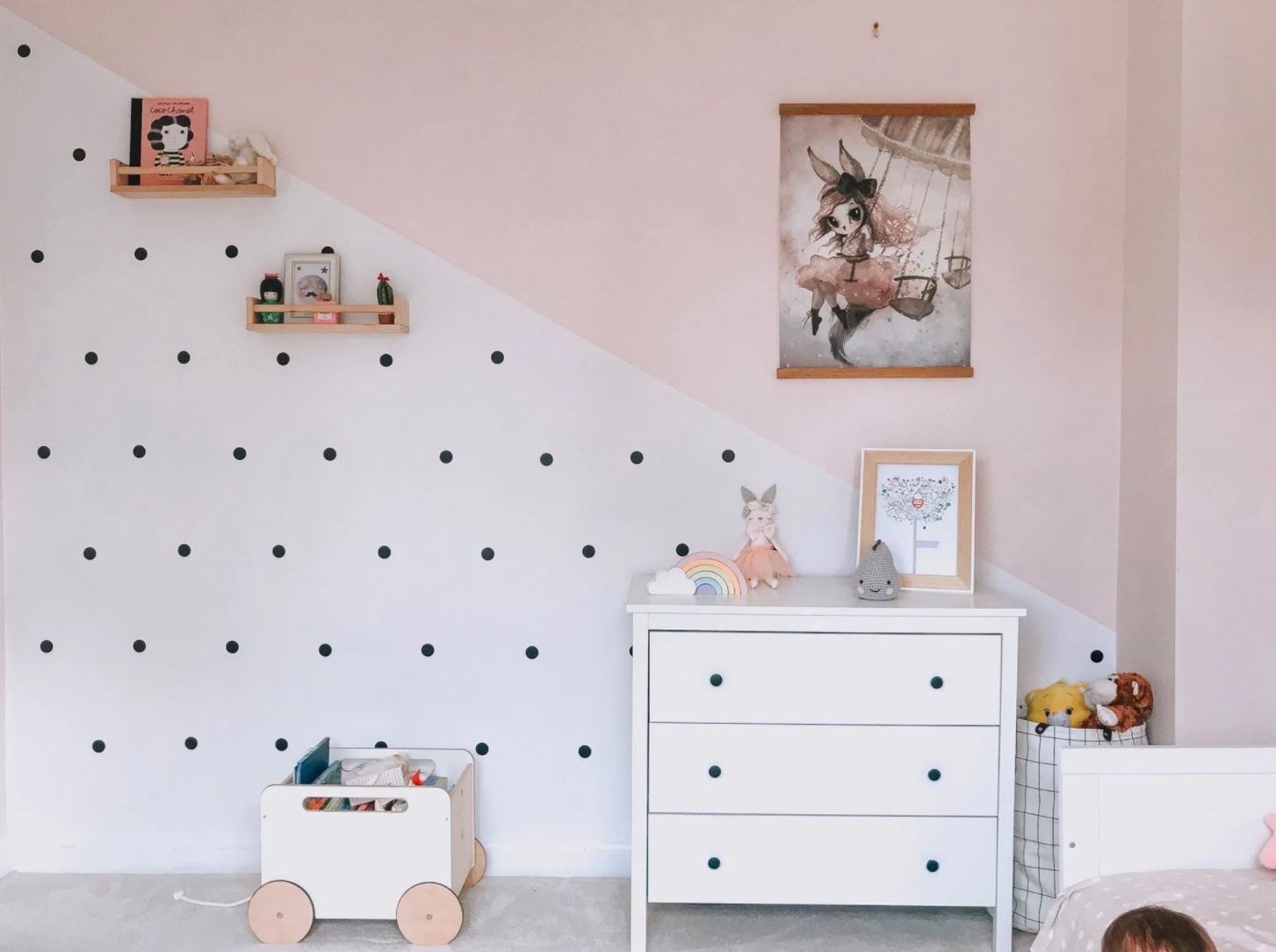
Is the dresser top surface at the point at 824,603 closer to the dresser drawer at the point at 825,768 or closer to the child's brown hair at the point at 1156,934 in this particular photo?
the dresser drawer at the point at 825,768

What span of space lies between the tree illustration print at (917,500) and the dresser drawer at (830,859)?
0.61m

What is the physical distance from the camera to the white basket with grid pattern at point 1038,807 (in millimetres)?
2389

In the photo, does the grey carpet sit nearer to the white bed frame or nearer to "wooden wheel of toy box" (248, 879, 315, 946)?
"wooden wheel of toy box" (248, 879, 315, 946)

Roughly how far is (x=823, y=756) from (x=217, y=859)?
1.63 m

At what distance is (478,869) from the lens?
8.84 feet

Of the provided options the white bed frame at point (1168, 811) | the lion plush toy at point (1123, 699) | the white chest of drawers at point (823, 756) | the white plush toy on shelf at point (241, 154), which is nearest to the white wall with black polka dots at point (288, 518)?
the white plush toy on shelf at point (241, 154)

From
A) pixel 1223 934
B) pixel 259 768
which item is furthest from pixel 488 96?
pixel 1223 934

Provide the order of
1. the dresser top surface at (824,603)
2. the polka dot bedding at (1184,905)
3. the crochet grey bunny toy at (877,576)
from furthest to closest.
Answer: the crochet grey bunny toy at (877,576), the dresser top surface at (824,603), the polka dot bedding at (1184,905)

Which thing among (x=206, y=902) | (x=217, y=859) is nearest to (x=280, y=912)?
(x=206, y=902)

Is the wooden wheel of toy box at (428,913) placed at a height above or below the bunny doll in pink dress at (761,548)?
below

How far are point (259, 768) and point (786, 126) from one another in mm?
2151

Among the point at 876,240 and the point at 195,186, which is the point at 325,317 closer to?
the point at 195,186

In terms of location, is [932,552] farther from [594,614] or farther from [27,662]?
[27,662]

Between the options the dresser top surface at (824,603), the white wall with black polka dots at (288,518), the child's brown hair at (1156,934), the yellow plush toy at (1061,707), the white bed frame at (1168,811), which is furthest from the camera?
the white wall with black polka dots at (288,518)
